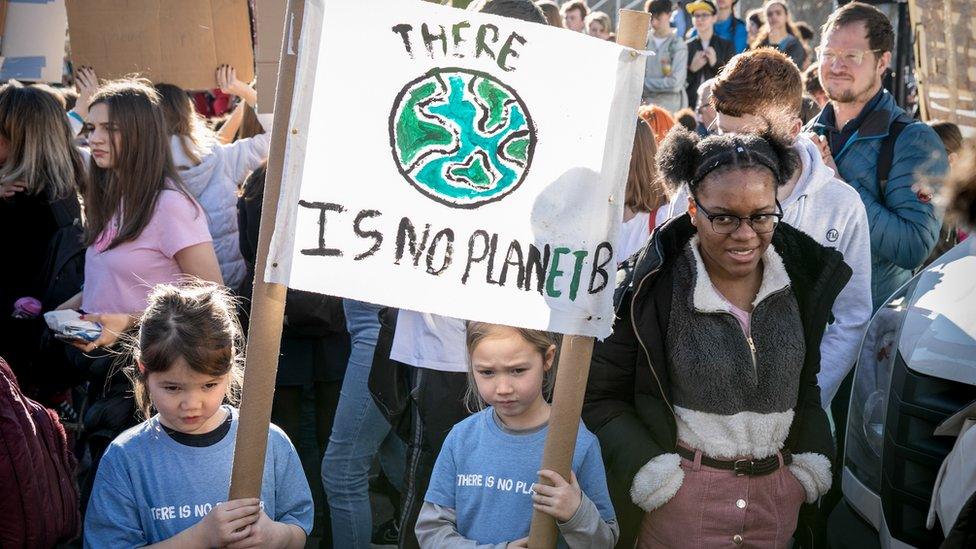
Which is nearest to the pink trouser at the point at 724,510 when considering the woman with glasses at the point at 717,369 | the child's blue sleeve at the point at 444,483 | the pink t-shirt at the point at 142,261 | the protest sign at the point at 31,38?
the woman with glasses at the point at 717,369

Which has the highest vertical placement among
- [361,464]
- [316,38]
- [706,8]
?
[706,8]

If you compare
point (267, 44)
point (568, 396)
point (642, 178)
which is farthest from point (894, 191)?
point (267, 44)

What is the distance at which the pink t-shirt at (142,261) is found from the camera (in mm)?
4281

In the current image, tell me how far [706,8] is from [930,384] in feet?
23.9

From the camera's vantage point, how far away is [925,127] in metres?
4.71

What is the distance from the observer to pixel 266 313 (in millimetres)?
2725

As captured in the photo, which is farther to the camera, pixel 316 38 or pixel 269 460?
pixel 269 460

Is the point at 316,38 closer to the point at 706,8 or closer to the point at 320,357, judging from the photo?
the point at 320,357

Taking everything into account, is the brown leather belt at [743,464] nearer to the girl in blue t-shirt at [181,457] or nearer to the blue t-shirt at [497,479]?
the blue t-shirt at [497,479]

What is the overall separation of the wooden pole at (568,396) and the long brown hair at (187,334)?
108 centimetres

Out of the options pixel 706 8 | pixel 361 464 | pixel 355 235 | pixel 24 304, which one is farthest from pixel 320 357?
pixel 706 8

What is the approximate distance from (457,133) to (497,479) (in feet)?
3.33

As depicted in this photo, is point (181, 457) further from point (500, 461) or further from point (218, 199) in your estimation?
point (218, 199)

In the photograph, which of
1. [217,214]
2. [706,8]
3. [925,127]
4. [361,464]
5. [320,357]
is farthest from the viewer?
[706,8]
